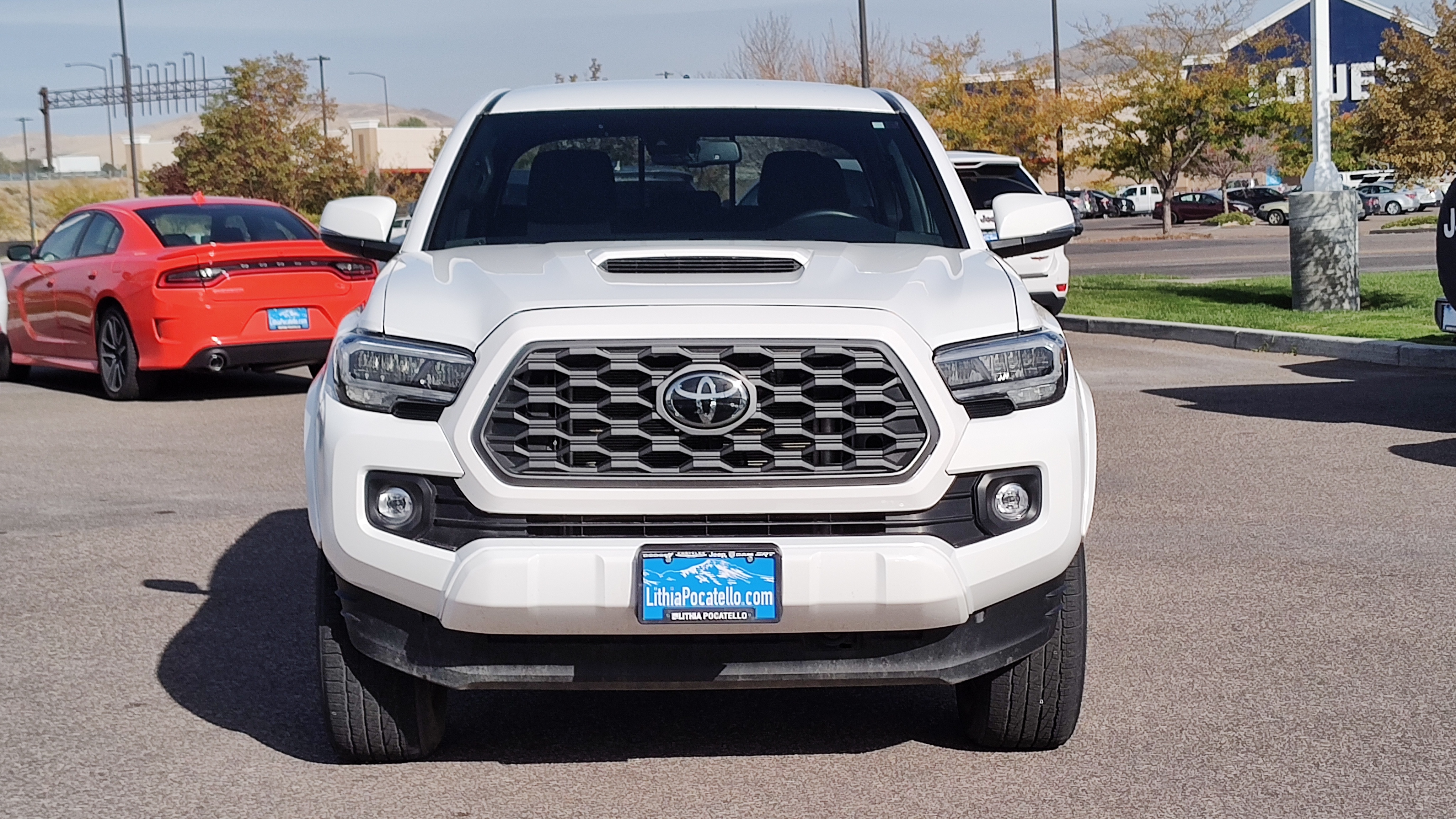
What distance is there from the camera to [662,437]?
3.99 metres

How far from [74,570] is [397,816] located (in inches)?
141

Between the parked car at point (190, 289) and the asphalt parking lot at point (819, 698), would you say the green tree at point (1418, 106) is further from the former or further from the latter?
the parked car at point (190, 289)

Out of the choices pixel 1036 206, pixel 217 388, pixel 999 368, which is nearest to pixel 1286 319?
pixel 217 388

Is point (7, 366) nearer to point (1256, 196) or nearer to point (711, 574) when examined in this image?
point (711, 574)

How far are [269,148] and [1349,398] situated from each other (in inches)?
1684

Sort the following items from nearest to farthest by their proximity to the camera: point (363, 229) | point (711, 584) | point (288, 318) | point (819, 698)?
1. point (711, 584)
2. point (819, 698)
3. point (363, 229)
4. point (288, 318)

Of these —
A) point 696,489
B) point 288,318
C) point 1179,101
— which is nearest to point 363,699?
point 696,489

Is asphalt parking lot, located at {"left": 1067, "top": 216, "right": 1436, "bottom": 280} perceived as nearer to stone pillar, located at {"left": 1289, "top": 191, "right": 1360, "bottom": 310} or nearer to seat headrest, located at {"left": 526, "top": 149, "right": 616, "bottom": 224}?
stone pillar, located at {"left": 1289, "top": 191, "right": 1360, "bottom": 310}

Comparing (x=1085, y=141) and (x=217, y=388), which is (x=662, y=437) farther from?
(x=1085, y=141)

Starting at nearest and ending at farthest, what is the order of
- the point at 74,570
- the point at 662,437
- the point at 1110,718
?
the point at 662,437, the point at 1110,718, the point at 74,570

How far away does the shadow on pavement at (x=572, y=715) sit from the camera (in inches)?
184

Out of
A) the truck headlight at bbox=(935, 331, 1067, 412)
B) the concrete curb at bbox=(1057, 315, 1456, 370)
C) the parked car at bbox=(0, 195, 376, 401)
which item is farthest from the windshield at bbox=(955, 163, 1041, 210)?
the truck headlight at bbox=(935, 331, 1067, 412)

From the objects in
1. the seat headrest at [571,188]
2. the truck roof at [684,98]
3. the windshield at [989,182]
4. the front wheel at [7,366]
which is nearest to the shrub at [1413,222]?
the windshield at [989,182]

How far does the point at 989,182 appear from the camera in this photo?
1638 cm
